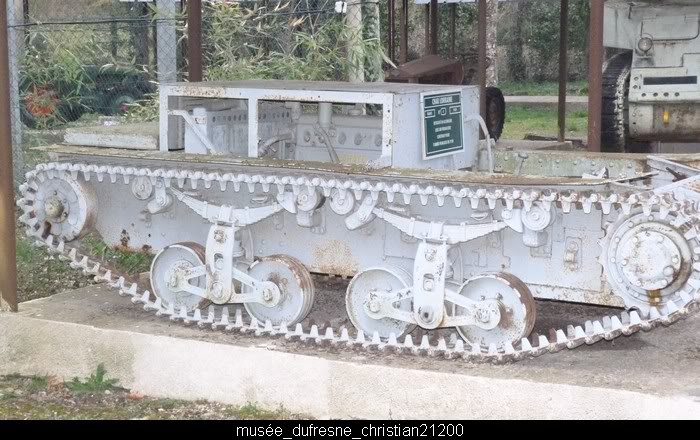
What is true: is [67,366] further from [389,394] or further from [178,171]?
[389,394]

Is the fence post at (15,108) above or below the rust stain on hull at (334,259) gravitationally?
above

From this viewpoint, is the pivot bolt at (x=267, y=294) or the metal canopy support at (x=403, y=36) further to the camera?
the metal canopy support at (x=403, y=36)

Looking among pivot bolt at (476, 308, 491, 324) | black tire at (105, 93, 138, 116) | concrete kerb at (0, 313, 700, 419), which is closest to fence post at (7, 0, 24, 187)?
concrete kerb at (0, 313, 700, 419)

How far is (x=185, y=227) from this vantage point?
7844 millimetres

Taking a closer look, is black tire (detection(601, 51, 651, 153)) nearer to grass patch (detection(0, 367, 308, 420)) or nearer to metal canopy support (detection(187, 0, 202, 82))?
metal canopy support (detection(187, 0, 202, 82))

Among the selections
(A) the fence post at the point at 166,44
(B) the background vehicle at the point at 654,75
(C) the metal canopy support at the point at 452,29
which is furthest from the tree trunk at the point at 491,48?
(A) the fence post at the point at 166,44

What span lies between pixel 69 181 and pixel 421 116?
93.2 inches

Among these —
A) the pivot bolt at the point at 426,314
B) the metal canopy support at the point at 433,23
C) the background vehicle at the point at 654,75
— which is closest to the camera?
the pivot bolt at the point at 426,314

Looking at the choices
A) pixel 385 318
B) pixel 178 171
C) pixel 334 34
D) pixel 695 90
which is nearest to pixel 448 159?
pixel 385 318

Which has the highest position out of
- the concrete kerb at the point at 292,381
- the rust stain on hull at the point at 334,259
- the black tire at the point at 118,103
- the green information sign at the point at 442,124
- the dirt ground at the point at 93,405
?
the black tire at the point at 118,103

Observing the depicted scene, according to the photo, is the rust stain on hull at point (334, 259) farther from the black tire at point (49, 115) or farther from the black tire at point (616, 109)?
the black tire at point (49, 115)

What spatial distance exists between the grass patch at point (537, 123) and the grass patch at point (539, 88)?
3.95m

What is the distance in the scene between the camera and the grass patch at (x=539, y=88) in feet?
97.7

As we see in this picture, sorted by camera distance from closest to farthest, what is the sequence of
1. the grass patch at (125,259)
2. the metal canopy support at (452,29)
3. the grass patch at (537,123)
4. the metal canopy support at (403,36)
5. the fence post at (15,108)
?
the grass patch at (125,259) < the fence post at (15,108) < the metal canopy support at (403,36) < the grass patch at (537,123) < the metal canopy support at (452,29)
